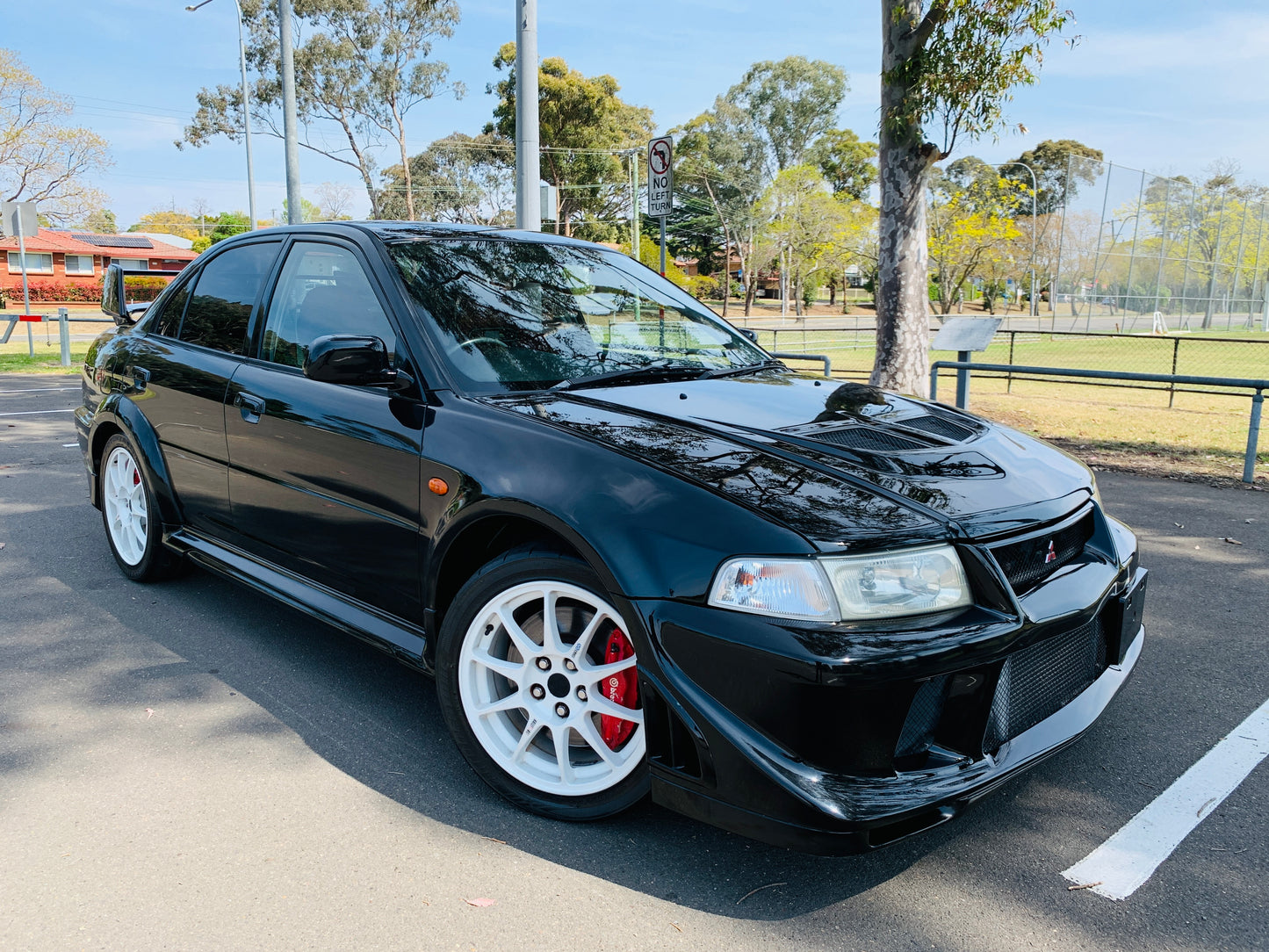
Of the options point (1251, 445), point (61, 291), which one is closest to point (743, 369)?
point (1251, 445)

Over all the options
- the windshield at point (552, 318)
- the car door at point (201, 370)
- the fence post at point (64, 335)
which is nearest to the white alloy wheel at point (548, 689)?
the windshield at point (552, 318)

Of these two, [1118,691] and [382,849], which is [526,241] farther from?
[1118,691]

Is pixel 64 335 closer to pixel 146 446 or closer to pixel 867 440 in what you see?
pixel 146 446

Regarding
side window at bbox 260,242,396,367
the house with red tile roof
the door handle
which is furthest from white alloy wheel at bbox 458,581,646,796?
the house with red tile roof

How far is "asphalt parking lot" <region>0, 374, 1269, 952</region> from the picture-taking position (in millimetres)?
2176

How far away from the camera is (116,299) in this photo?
5.27 meters

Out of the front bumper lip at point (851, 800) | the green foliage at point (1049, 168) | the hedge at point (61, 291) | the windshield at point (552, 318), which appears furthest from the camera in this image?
the green foliage at point (1049, 168)

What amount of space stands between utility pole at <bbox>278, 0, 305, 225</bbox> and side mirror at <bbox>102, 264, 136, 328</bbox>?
10.7 meters

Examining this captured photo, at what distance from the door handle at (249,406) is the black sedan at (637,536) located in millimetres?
12

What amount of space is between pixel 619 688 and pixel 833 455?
84cm

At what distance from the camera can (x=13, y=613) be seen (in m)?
4.17

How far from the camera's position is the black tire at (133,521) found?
4.32 meters

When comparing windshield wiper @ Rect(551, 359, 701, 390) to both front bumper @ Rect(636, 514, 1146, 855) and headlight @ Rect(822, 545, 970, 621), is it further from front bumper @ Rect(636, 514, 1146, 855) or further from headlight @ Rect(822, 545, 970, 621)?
headlight @ Rect(822, 545, 970, 621)

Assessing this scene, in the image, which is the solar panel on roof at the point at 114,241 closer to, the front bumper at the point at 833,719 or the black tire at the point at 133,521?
the black tire at the point at 133,521
